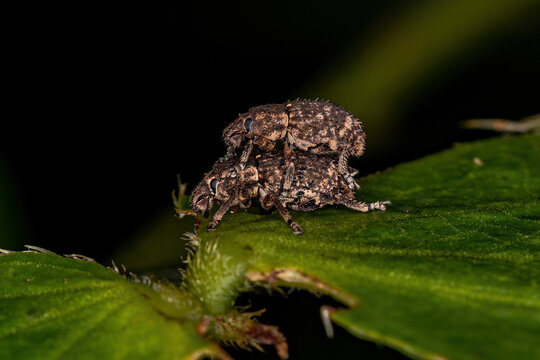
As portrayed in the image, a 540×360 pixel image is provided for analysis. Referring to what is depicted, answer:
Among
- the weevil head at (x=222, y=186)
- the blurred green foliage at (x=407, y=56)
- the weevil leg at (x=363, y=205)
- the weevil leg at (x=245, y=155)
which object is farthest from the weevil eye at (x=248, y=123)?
the blurred green foliage at (x=407, y=56)

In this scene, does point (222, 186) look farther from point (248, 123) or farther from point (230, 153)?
point (248, 123)

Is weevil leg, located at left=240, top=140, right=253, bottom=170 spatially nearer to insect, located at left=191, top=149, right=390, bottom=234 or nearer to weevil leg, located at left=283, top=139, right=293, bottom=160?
insect, located at left=191, top=149, right=390, bottom=234

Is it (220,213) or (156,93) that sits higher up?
(156,93)

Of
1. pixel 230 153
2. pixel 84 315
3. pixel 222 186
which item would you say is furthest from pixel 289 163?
pixel 84 315

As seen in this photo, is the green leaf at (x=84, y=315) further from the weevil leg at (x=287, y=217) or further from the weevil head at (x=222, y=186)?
the weevil head at (x=222, y=186)

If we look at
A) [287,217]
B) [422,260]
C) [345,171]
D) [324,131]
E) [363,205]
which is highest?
[324,131]

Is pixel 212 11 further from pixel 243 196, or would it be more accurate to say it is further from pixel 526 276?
pixel 526 276
